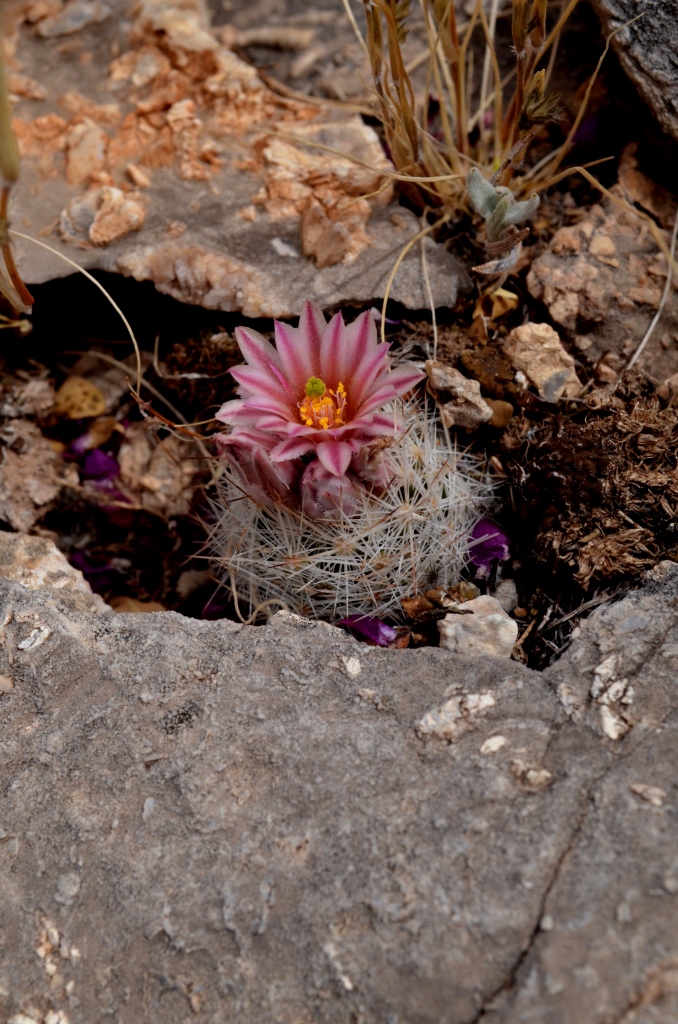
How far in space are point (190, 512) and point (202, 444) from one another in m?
0.23

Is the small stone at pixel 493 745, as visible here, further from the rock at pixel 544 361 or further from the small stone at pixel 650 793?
the rock at pixel 544 361

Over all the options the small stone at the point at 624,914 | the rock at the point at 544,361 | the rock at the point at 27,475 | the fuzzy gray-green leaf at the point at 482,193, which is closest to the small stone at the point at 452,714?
the small stone at the point at 624,914

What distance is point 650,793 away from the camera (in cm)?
143

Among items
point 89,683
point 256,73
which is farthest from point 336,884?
point 256,73

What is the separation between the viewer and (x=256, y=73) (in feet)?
9.43

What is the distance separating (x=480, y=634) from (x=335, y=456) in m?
0.53

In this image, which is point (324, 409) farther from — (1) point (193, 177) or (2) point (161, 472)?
(1) point (193, 177)

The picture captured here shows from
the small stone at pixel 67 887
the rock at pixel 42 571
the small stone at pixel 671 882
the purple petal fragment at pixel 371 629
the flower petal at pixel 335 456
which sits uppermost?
the flower petal at pixel 335 456

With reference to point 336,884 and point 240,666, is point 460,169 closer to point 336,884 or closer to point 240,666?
point 240,666

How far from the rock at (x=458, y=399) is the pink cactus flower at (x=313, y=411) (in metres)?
0.28

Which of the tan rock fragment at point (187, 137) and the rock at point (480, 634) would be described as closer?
the rock at point (480, 634)

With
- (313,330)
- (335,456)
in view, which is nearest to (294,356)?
(313,330)

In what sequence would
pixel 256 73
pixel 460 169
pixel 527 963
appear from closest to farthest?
pixel 527 963
pixel 460 169
pixel 256 73

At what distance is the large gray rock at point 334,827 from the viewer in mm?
1339
